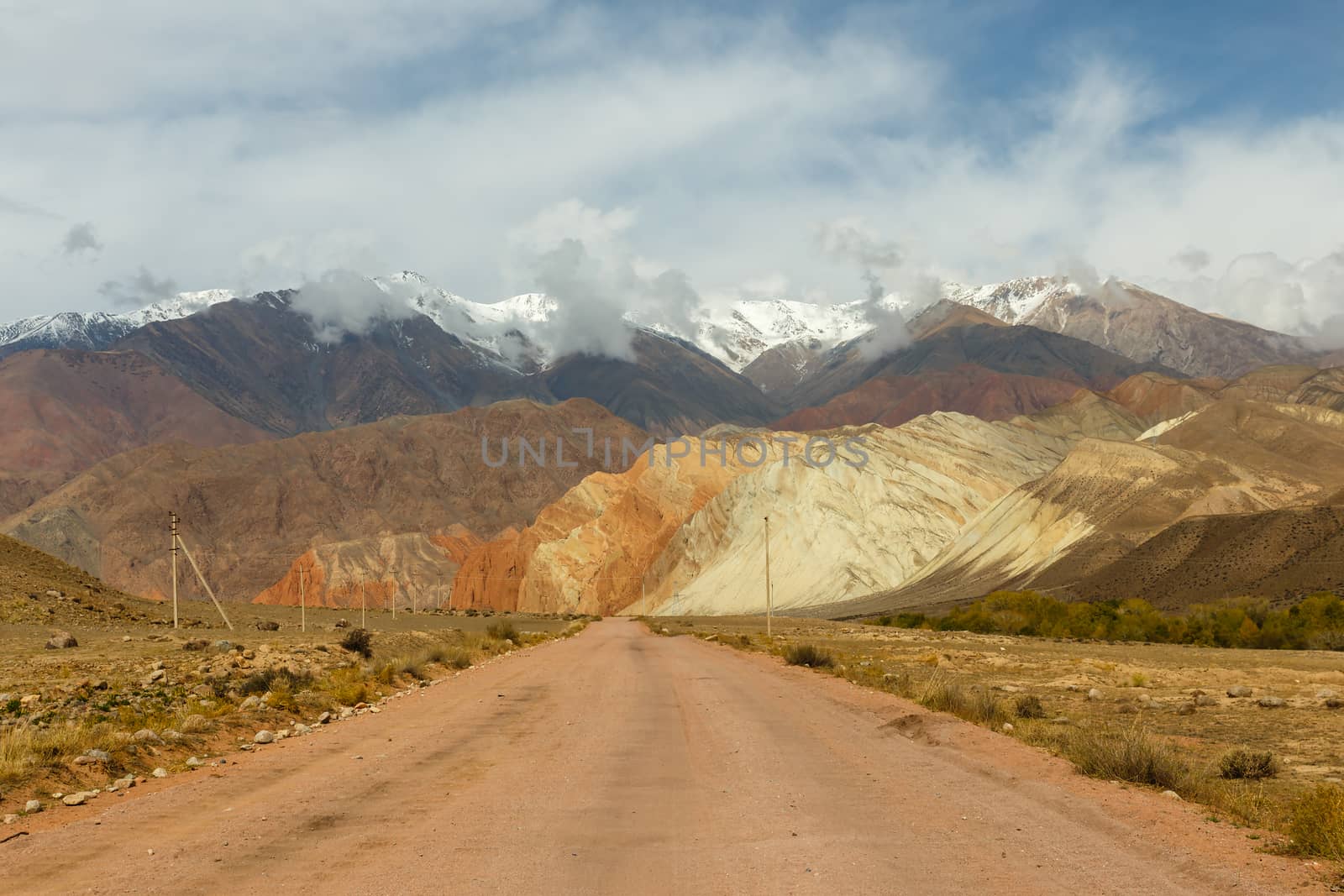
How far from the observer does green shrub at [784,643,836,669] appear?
2880 cm

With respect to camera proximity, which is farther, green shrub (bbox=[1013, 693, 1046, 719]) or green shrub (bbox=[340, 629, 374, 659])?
green shrub (bbox=[340, 629, 374, 659])

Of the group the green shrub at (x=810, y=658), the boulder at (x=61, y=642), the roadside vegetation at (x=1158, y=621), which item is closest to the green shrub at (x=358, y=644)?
the boulder at (x=61, y=642)

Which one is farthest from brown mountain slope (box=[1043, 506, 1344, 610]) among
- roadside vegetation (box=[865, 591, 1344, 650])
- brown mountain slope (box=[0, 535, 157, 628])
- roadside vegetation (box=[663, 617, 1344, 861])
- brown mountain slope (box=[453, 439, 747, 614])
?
brown mountain slope (box=[0, 535, 157, 628])

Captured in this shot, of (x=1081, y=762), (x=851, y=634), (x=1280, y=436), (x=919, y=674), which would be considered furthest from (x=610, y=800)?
(x=1280, y=436)

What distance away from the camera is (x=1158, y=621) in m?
66.6

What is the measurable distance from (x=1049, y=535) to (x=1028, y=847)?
335 ft

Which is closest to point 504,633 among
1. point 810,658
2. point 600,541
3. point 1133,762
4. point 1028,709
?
point 810,658

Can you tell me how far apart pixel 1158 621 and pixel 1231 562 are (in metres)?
20.9

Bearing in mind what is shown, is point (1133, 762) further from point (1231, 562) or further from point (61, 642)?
point (1231, 562)

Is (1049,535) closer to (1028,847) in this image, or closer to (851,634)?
(851,634)

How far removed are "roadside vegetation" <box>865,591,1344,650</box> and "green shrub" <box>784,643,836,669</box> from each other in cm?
3652

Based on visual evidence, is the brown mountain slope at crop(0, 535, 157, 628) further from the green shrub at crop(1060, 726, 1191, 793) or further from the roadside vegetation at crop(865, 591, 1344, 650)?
the roadside vegetation at crop(865, 591, 1344, 650)

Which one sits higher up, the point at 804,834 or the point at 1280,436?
the point at 1280,436

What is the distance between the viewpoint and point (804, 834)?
350 inches
